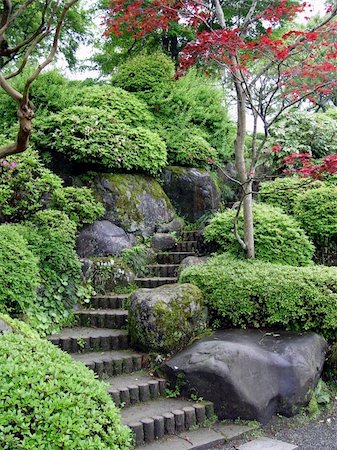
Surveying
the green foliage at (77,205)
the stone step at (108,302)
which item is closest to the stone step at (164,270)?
the stone step at (108,302)

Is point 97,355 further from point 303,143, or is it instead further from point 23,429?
point 303,143

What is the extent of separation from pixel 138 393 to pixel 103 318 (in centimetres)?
152

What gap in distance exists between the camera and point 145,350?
5.12 metres

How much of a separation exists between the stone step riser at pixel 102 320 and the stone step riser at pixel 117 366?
0.79 m

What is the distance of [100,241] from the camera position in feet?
23.7

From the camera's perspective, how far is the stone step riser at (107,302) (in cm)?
627

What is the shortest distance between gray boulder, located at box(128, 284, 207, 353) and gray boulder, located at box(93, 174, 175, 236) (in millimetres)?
2697

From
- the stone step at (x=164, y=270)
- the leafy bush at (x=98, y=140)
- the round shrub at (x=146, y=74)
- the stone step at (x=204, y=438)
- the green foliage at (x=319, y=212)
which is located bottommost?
the stone step at (x=204, y=438)

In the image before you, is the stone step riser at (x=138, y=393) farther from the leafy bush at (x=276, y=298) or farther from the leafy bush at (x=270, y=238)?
the leafy bush at (x=270, y=238)

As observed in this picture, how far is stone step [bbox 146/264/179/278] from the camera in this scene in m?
7.36

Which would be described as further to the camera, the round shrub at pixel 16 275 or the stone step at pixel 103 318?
the stone step at pixel 103 318

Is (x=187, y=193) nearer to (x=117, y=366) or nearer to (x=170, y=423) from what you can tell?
(x=117, y=366)

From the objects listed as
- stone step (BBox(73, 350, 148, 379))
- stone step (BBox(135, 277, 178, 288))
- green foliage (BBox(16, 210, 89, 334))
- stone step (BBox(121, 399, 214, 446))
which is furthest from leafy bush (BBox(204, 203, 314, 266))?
stone step (BBox(121, 399, 214, 446))

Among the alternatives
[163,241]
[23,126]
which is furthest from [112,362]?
[163,241]
